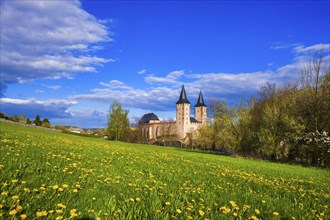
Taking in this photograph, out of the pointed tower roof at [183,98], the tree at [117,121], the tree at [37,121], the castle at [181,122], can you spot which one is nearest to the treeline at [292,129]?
the tree at [117,121]

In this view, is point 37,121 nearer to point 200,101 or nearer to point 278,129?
point 278,129

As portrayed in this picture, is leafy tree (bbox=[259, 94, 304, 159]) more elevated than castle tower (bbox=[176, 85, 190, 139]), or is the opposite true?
castle tower (bbox=[176, 85, 190, 139])

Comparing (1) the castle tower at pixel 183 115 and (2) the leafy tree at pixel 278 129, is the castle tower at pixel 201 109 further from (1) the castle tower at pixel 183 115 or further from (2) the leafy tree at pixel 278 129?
(2) the leafy tree at pixel 278 129

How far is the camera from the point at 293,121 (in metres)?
36.9

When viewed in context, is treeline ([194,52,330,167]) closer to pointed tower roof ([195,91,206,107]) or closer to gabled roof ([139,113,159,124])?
pointed tower roof ([195,91,206,107])

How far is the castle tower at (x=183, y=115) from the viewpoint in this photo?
146m

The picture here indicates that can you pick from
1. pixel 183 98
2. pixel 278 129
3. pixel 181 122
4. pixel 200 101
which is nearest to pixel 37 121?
pixel 181 122

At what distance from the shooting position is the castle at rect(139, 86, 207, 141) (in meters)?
145

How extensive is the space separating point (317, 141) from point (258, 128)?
32.9 feet

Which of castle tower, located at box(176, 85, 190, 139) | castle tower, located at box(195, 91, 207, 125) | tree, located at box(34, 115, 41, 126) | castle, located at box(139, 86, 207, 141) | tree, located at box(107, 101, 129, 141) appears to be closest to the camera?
tree, located at box(107, 101, 129, 141)

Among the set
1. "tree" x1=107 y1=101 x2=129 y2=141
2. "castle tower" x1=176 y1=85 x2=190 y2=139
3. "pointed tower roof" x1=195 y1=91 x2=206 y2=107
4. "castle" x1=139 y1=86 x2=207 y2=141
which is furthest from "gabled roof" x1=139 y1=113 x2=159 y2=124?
"tree" x1=107 y1=101 x2=129 y2=141

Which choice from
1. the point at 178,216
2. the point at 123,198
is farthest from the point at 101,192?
the point at 178,216

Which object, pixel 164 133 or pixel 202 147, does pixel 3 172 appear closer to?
pixel 202 147

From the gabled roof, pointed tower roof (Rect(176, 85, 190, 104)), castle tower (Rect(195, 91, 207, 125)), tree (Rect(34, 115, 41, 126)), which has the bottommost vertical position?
tree (Rect(34, 115, 41, 126))
